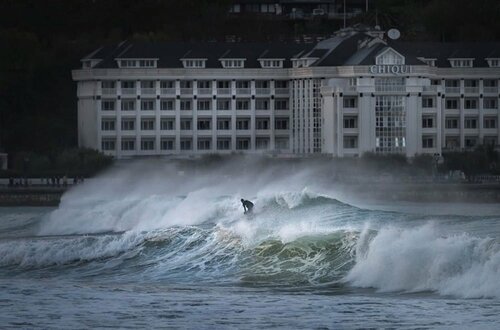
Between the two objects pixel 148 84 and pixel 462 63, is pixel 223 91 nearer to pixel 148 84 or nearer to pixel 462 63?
pixel 148 84

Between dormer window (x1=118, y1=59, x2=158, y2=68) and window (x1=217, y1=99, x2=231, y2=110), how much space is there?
212 inches

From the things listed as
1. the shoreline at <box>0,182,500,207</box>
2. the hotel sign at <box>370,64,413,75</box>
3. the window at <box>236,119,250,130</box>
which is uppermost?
the hotel sign at <box>370,64,413,75</box>

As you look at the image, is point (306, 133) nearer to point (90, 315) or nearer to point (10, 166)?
point (10, 166)

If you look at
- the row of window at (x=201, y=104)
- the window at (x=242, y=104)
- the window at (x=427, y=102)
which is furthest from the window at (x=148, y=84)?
the window at (x=427, y=102)

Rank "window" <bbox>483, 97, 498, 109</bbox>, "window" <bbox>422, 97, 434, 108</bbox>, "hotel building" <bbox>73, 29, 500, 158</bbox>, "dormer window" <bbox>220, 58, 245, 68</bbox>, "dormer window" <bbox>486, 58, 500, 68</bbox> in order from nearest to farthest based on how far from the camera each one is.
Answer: "hotel building" <bbox>73, 29, 500, 158</bbox> < "window" <bbox>422, 97, 434, 108</bbox> < "dormer window" <bbox>220, 58, 245, 68</bbox> < "dormer window" <bbox>486, 58, 500, 68</bbox> < "window" <bbox>483, 97, 498, 109</bbox>

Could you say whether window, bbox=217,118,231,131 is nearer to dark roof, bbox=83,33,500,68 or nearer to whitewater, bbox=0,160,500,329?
A: dark roof, bbox=83,33,500,68

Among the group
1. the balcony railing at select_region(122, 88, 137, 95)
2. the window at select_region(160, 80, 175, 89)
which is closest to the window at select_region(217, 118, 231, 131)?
the window at select_region(160, 80, 175, 89)

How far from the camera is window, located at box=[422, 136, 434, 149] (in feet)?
517

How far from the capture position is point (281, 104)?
546 ft

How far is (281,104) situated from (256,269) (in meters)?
96.9

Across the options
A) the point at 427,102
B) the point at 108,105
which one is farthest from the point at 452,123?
the point at 108,105

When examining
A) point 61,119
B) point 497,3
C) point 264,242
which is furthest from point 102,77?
point 264,242

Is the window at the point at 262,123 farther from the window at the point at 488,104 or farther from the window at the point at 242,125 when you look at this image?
the window at the point at 488,104

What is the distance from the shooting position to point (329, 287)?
214 ft
